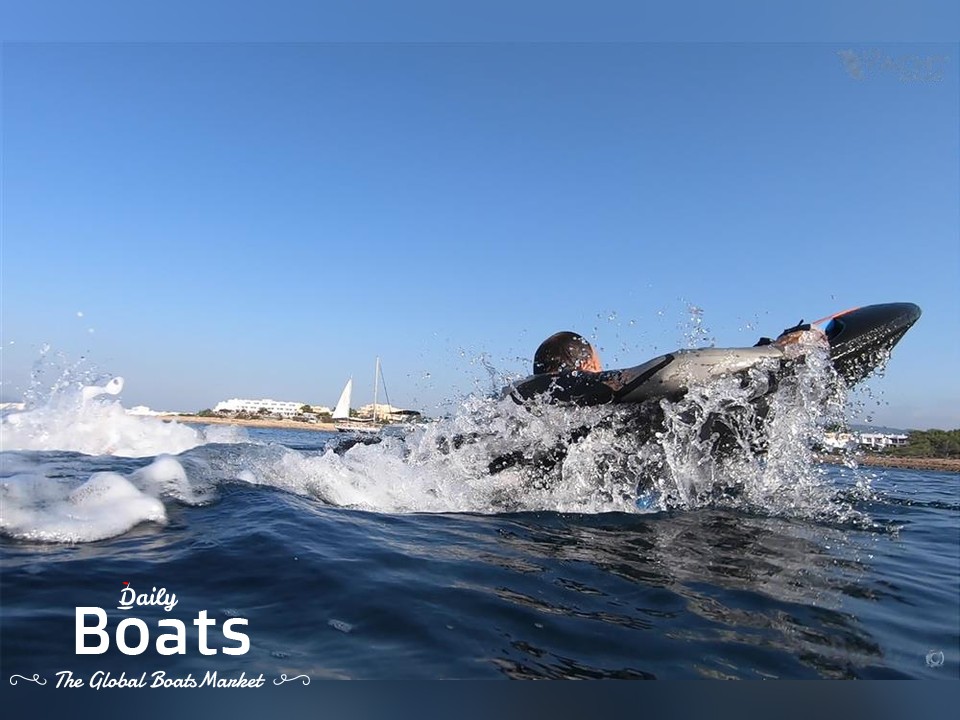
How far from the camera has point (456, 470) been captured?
21.9 ft

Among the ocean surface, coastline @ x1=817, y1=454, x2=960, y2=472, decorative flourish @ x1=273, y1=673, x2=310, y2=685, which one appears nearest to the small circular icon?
the ocean surface

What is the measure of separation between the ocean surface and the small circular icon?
0.08 ft

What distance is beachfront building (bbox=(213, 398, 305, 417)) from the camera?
6819cm

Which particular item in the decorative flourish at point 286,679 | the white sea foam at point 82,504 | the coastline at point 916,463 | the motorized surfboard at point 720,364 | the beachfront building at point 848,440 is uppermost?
the motorized surfboard at point 720,364

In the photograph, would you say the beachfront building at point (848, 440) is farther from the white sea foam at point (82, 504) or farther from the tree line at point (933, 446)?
the tree line at point (933, 446)

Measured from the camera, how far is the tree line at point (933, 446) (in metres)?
19.0

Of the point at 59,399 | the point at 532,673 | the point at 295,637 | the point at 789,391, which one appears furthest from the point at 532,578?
the point at 59,399

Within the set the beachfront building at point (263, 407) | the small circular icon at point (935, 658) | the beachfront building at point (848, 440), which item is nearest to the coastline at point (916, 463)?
the beachfront building at point (848, 440)

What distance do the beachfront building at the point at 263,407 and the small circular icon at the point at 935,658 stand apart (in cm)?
6628

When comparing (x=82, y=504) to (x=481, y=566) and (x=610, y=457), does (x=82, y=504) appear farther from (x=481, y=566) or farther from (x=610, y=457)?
(x=610, y=457)

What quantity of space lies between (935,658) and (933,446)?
21833mm

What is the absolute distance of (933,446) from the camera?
19484 millimetres

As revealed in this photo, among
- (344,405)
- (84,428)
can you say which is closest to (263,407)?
(344,405)

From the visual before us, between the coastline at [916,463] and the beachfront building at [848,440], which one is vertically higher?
the beachfront building at [848,440]
